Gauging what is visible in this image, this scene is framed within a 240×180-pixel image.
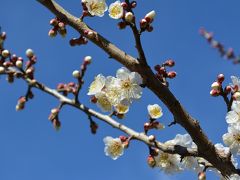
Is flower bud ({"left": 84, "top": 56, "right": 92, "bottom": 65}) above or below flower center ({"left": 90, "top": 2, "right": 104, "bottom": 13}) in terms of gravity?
below

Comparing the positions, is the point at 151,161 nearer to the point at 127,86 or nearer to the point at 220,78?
the point at 127,86

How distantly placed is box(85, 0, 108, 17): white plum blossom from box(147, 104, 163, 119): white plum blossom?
3.21 ft

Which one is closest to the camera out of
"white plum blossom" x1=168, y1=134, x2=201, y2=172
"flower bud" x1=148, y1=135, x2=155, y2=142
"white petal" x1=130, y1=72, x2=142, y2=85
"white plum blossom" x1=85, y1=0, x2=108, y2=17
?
"flower bud" x1=148, y1=135, x2=155, y2=142

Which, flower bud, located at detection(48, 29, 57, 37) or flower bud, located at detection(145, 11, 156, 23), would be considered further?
flower bud, located at detection(48, 29, 57, 37)

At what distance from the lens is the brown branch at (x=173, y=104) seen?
388cm

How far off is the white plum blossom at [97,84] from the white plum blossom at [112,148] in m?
0.44

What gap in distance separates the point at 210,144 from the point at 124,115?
0.74 m

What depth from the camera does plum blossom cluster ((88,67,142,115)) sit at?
4254mm

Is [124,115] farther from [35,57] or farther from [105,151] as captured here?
[35,57]

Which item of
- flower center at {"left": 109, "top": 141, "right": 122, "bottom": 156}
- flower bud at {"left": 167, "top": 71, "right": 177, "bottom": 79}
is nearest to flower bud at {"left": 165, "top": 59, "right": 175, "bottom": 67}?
flower bud at {"left": 167, "top": 71, "right": 177, "bottom": 79}

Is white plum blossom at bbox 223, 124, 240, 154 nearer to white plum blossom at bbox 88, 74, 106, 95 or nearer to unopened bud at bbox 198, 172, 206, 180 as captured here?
unopened bud at bbox 198, 172, 206, 180

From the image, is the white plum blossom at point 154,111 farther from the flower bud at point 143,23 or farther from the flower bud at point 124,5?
the flower bud at point 124,5

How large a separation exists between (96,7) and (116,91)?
2.83ft

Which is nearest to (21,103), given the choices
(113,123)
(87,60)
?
(87,60)
